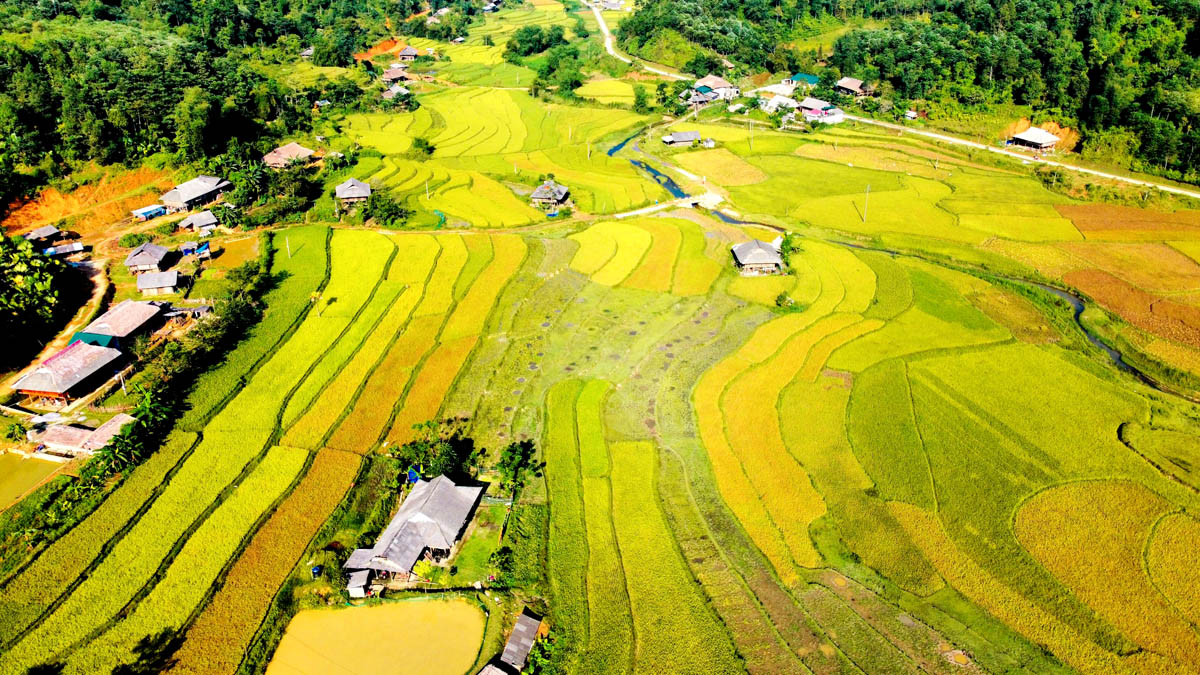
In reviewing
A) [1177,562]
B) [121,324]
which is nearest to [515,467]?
[121,324]

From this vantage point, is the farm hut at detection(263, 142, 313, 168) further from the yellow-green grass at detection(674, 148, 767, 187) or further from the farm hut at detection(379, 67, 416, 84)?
the yellow-green grass at detection(674, 148, 767, 187)

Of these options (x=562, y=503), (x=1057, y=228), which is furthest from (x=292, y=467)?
(x=1057, y=228)

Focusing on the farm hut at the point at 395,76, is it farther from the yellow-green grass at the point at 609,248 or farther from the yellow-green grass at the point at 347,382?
the yellow-green grass at the point at 347,382

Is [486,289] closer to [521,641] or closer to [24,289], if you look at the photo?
[24,289]

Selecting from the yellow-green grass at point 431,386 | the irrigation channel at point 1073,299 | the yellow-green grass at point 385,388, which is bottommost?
the irrigation channel at point 1073,299

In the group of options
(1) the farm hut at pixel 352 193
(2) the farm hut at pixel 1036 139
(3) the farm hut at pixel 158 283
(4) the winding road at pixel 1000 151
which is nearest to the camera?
(3) the farm hut at pixel 158 283

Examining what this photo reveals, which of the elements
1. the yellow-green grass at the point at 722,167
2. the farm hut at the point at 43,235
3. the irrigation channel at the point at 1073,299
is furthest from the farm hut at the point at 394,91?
the farm hut at the point at 43,235

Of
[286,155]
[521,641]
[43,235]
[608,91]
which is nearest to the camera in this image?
[521,641]
